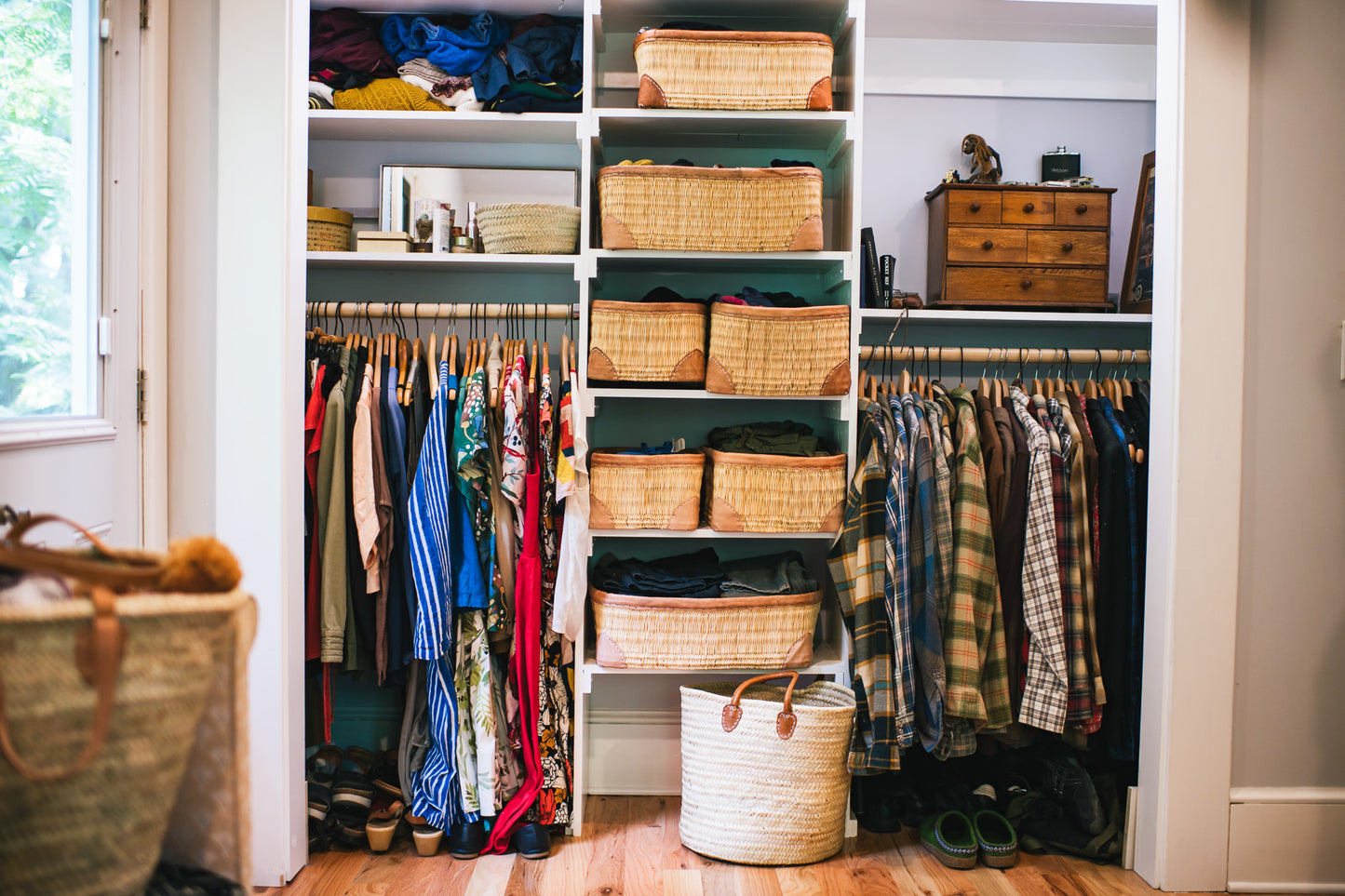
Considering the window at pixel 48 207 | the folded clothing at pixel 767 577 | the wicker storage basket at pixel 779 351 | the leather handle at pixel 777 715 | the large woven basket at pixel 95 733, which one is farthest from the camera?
the folded clothing at pixel 767 577

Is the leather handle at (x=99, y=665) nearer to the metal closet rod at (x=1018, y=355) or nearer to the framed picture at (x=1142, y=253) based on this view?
the metal closet rod at (x=1018, y=355)

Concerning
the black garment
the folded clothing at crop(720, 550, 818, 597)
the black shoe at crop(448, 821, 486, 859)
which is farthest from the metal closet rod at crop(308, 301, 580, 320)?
the black garment

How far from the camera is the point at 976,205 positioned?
263 centimetres

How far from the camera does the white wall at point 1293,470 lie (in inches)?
83.7

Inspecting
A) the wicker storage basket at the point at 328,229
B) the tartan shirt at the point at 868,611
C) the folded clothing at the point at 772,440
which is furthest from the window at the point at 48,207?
the tartan shirt at the point at 868,611

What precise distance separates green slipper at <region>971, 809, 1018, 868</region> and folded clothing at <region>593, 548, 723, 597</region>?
88cm

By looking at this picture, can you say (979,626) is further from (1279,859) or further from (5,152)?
(5,152)

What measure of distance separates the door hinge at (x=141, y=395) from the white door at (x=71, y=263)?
0.5 inches

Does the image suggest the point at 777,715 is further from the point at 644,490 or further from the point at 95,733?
the point at 95,733

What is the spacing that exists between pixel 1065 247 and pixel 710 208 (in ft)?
3.40

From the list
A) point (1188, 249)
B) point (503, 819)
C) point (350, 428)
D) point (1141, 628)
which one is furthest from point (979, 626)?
point (350, 428)

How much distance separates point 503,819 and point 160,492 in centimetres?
114

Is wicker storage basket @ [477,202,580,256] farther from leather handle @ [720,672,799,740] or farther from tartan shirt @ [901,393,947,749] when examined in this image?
leather handle @ [720,672,799,740]

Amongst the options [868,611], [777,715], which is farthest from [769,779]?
[868,611]
